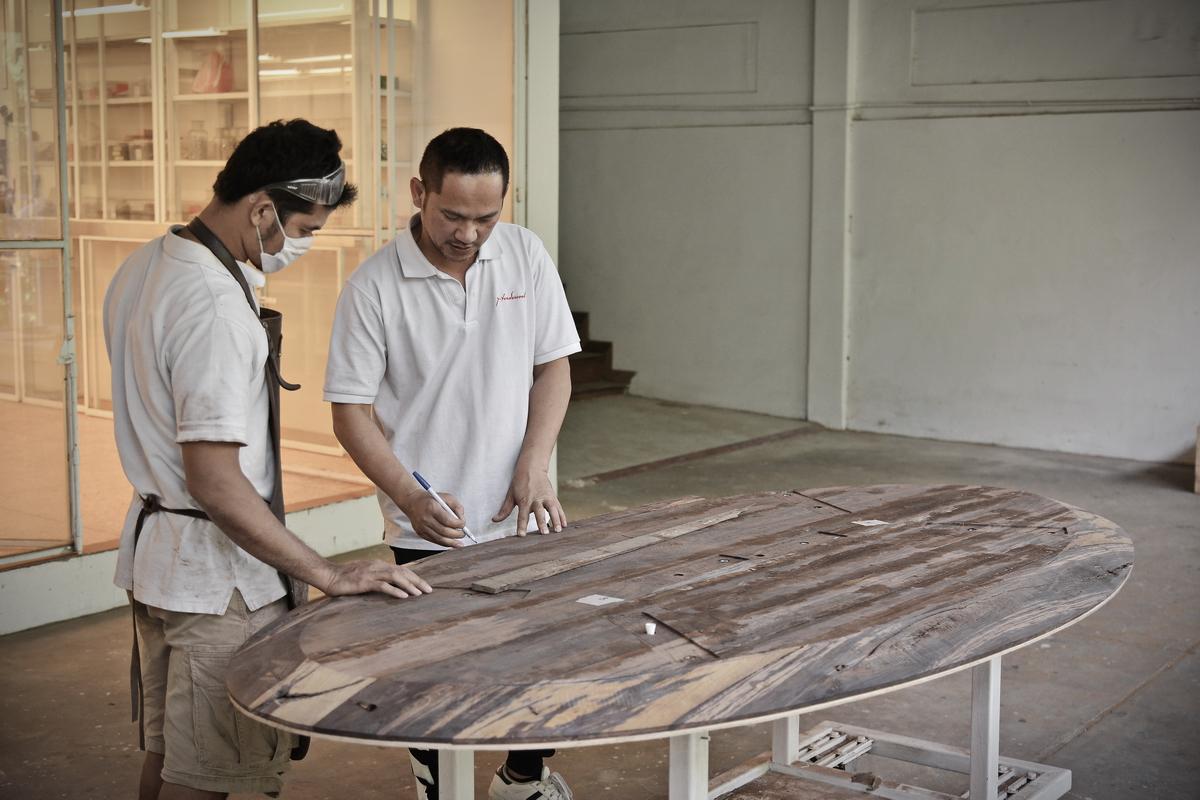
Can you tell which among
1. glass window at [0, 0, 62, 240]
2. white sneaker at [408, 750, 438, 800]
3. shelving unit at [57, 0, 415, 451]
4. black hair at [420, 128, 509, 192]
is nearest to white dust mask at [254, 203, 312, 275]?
black hair at [420, 128, 509, 192]

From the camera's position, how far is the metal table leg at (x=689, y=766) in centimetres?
204

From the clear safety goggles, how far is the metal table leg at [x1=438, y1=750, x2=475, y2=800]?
86 centimetres

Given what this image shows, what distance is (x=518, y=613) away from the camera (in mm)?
1997

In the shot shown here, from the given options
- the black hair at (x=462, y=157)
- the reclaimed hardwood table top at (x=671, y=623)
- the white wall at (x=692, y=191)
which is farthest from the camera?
the white wall at (x=692, y=191)

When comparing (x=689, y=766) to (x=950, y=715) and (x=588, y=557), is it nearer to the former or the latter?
(x=588, y=557)

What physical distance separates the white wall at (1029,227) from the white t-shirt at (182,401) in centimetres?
615

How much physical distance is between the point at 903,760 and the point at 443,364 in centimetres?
153

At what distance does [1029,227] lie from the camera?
746 cm

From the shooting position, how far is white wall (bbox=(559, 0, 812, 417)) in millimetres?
8445

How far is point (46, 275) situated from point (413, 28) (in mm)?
1937

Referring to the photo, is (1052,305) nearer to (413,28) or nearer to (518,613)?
(413,28)

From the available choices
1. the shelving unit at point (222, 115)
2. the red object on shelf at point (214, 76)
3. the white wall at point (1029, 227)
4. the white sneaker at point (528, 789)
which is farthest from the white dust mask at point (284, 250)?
the white wall at point (1029, 227)

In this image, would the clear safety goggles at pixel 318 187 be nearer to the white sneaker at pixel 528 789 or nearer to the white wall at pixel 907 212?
the white sneaker at pixel 528 789

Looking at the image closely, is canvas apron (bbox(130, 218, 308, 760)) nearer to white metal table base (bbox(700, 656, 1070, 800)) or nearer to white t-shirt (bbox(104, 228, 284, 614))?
white t-shirt (bbox(104, 228, 284, 614))
